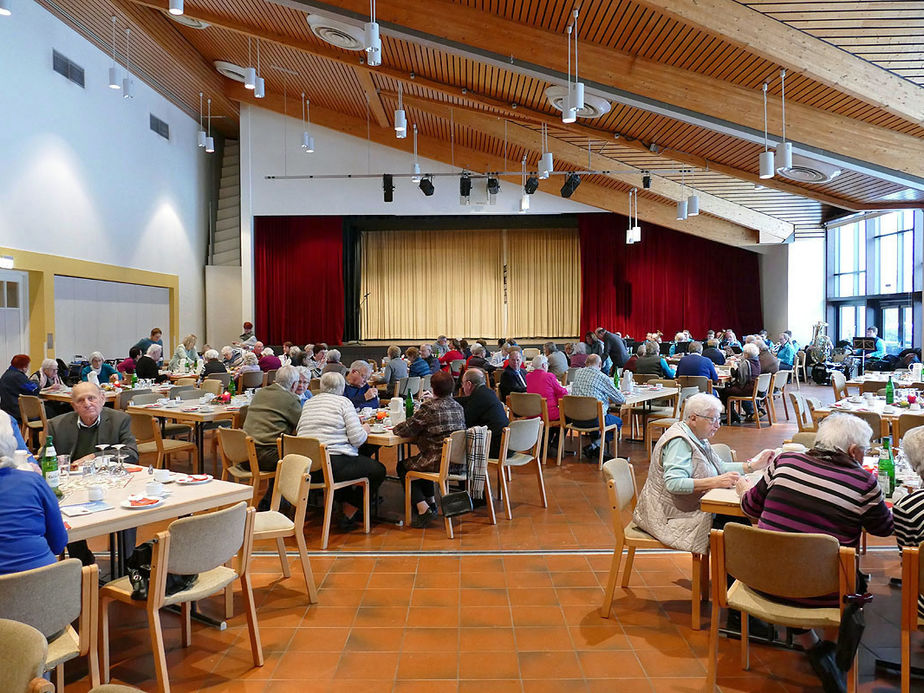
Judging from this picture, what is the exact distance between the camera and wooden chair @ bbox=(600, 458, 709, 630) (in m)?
3.75

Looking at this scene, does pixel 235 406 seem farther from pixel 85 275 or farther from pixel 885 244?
pixel 885 244

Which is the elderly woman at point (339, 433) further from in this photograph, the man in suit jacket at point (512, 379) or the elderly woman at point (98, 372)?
the elderly woman at point (98, 372)

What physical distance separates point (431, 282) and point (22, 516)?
55.9ft

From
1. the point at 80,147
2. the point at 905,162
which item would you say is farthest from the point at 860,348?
the point at 80,147

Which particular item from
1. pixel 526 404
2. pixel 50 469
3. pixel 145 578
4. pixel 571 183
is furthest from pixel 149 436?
pixel 571 183

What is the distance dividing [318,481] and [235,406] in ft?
7.28

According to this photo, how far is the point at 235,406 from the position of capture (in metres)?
7.32

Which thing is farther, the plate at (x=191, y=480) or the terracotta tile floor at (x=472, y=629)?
the plate at (x=191, y=480)

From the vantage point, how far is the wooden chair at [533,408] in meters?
7.91

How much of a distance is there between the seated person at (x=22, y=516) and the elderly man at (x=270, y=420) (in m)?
2.78

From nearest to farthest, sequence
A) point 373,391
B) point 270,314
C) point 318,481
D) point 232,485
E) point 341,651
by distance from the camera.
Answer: point 341,651, point 232,485, point 318,481, point 373,391, point 270,314

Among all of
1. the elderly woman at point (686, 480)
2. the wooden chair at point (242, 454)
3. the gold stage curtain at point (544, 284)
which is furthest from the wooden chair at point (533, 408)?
the gold stage curtain at point (544, 284)

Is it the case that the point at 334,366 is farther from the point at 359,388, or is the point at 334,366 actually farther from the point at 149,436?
the point at 149,436

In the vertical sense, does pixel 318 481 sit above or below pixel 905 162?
below
